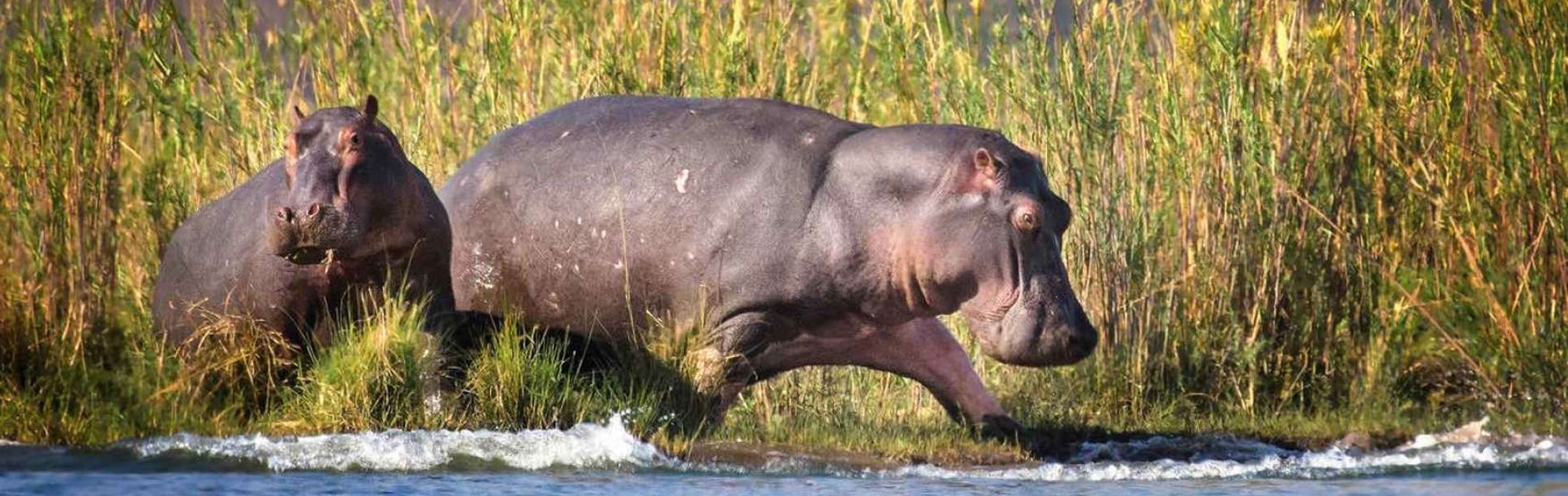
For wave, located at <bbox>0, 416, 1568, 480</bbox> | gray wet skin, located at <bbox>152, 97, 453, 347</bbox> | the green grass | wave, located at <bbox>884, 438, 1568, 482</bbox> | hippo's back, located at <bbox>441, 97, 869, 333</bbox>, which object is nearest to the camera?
wave, located at <bbox>0, 416, 1568, 480</bbox>

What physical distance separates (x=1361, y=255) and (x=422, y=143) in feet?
12.2

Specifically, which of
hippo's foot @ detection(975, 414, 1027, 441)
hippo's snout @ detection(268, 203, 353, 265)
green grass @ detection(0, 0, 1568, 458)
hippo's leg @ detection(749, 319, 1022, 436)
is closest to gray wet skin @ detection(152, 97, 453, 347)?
hippo's snout @ detection(268, 203, 353, 265)

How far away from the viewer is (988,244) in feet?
26.0

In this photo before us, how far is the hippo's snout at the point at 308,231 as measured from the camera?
288 inches

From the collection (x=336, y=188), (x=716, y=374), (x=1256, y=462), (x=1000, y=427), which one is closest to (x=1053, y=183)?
(x=1000, y=427)

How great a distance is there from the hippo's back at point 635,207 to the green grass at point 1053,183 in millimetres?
242

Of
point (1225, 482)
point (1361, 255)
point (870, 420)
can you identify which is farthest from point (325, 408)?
point (1361, 255)

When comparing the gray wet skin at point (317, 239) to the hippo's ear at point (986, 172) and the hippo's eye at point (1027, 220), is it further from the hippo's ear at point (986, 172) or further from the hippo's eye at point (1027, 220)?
the hippo's eye at point (1027, 220)

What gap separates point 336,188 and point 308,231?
0.67 feet

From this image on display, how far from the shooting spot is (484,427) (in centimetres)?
764

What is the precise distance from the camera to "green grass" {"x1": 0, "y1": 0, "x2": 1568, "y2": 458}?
7773mm

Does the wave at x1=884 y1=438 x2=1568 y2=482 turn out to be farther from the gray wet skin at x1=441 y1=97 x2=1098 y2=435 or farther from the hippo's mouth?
the hippo's mouth

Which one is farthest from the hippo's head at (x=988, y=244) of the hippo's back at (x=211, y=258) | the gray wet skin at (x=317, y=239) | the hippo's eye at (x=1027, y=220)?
the hippo's back at (x=211, y=258)

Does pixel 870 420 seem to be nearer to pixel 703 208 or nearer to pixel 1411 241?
pixel 703 208
